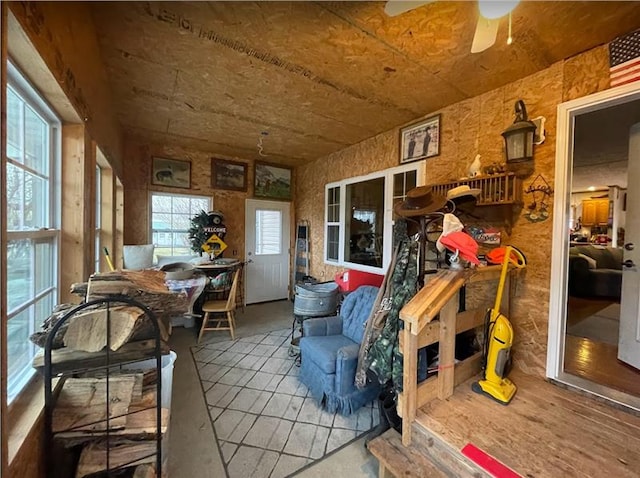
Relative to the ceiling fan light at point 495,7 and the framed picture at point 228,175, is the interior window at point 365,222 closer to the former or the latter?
the framed picture at point 228,175

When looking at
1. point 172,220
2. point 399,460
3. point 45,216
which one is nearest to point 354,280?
point 399,460

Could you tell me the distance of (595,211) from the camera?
6551 millimetres

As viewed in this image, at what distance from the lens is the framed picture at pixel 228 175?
4449mm

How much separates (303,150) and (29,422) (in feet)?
13.1

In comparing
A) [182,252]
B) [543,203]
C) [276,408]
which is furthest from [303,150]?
[276,408]

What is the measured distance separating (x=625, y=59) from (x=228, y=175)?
4.58 meters

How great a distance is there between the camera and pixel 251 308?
4758mm

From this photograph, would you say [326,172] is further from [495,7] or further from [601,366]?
[601,366]

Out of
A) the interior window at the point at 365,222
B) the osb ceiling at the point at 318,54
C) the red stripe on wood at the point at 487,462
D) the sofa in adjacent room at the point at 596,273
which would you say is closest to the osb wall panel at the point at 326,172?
the interior window at the point at 365,222

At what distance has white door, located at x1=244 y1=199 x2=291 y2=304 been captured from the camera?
4875 mm

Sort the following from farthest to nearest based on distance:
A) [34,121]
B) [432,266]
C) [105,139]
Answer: [432,266] → [105,139] → [34,121]

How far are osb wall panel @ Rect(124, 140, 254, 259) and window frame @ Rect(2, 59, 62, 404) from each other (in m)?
2.63

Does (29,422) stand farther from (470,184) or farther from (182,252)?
(182,252)

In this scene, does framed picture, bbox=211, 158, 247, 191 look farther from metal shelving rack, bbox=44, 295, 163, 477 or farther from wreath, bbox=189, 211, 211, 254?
metal shelving rack, bbox=44, 295, 163, 477
